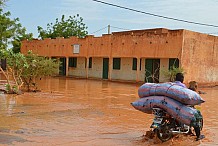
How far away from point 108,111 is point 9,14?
29701 millimetres

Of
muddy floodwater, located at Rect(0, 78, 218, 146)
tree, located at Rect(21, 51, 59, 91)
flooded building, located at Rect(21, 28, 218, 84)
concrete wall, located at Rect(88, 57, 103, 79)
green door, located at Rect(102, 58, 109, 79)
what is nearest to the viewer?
muddy floodwater, located at Rect(0, 78, 218, 146)

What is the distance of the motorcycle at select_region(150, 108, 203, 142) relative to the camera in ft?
21.8

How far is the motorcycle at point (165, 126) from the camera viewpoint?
664cm

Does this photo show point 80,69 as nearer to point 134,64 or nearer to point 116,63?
point 116,63

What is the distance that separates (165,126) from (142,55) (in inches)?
728

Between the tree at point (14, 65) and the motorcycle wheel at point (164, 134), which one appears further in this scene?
the tree at point (14, 65)

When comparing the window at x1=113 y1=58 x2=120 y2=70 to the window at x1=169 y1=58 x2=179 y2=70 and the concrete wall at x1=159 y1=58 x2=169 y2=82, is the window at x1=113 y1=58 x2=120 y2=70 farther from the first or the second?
the window at x1=169 y1=58 x2=179 y2=70

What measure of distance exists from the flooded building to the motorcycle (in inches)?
473

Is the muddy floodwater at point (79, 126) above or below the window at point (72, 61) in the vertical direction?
below

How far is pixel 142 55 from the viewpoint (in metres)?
25.0

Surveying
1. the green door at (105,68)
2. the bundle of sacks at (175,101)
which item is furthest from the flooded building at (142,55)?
the bundle of sacks at (175,101)

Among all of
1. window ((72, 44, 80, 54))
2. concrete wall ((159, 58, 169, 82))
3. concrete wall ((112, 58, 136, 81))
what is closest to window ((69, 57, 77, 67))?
window ((72, 44, 80, 54))

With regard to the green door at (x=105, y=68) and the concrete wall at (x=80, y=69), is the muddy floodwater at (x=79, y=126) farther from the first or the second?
the concrete wall at (x=80, y=69)

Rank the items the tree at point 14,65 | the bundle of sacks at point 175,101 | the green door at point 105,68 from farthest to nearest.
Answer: the green door at point 105,68 → the tree at point 14,65 → the bundle of sacks at point 175,101
